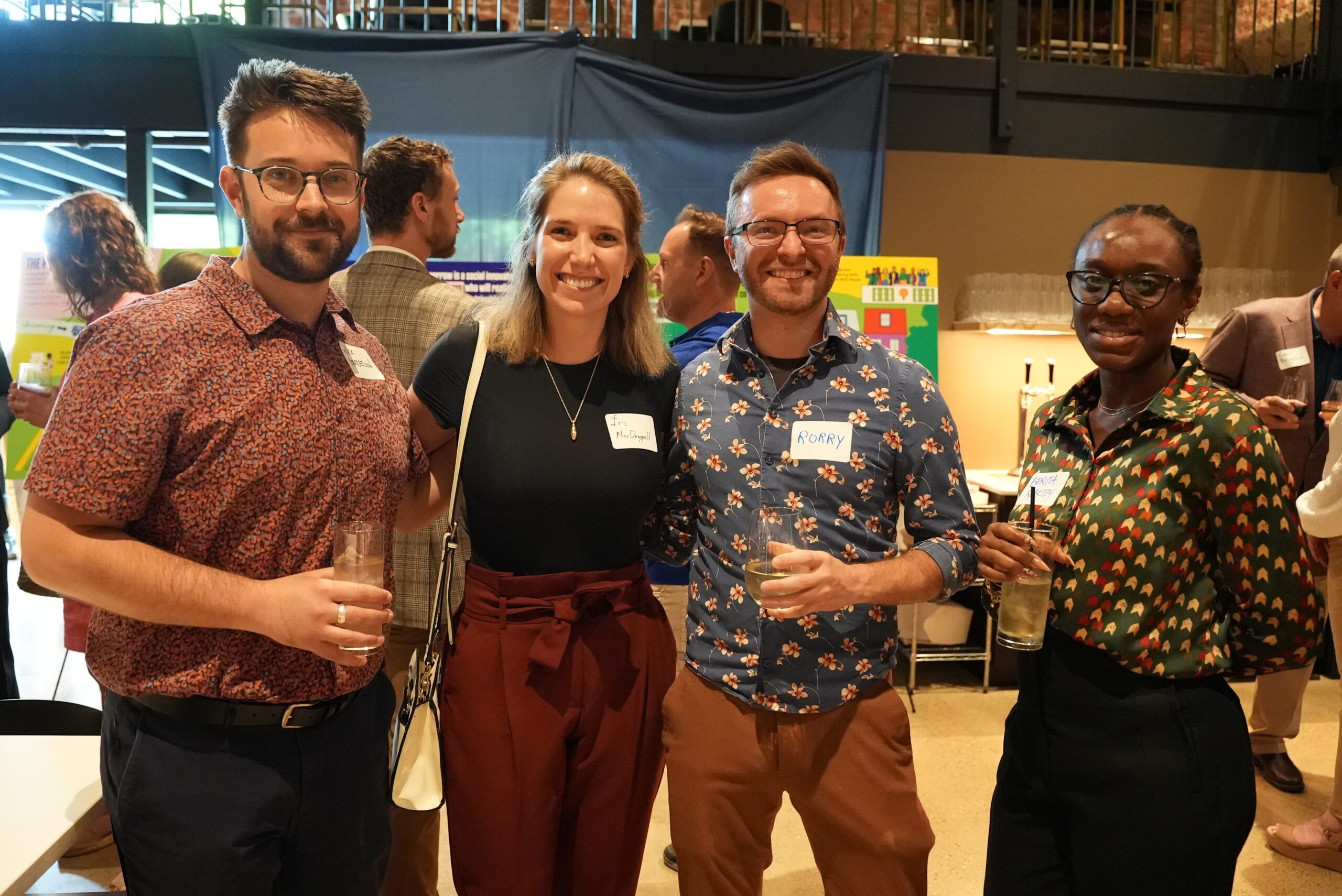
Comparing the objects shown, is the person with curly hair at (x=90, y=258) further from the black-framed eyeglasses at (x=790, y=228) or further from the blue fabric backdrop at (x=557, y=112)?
the blue fabric backdrop at (x=557, y=112)

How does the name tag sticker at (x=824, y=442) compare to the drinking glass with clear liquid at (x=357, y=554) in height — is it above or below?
above

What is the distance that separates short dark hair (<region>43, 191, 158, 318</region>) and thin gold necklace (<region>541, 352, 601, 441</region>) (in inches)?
70.7

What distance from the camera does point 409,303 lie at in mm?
2559

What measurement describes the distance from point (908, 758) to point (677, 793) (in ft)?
1.46

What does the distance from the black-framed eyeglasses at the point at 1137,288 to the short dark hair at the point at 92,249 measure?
2.71 m

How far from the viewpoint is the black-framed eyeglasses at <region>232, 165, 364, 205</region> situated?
1449 millimetres

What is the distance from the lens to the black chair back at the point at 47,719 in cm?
211

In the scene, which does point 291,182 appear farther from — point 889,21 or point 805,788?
point 889,21

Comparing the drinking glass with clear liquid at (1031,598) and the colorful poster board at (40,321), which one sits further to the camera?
the colorful poster board at (40,321)

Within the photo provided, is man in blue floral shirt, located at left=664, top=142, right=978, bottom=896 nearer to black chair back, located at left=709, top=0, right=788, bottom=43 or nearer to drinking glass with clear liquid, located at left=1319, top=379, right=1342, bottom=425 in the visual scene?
drinking glass with clear liquid, located at left=1319, top=379, right=1342, bottom=425

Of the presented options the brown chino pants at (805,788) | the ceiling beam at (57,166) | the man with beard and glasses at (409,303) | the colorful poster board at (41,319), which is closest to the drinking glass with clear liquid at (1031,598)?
the brown chino pants at (805,788)

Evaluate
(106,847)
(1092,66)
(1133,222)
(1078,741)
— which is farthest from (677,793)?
(1092,66)

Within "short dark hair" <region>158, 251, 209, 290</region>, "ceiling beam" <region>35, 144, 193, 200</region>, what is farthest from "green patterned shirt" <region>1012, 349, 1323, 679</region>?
"ceiling beam" <region>35, 144, 193, 200</region>

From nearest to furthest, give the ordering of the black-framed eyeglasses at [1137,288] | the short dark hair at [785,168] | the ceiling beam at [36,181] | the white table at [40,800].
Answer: the white table at [40,800]
the black-framed eyeglasses at [1137,288]
the short dark hair at [785,168]
the ceiling beam at [36,181]
